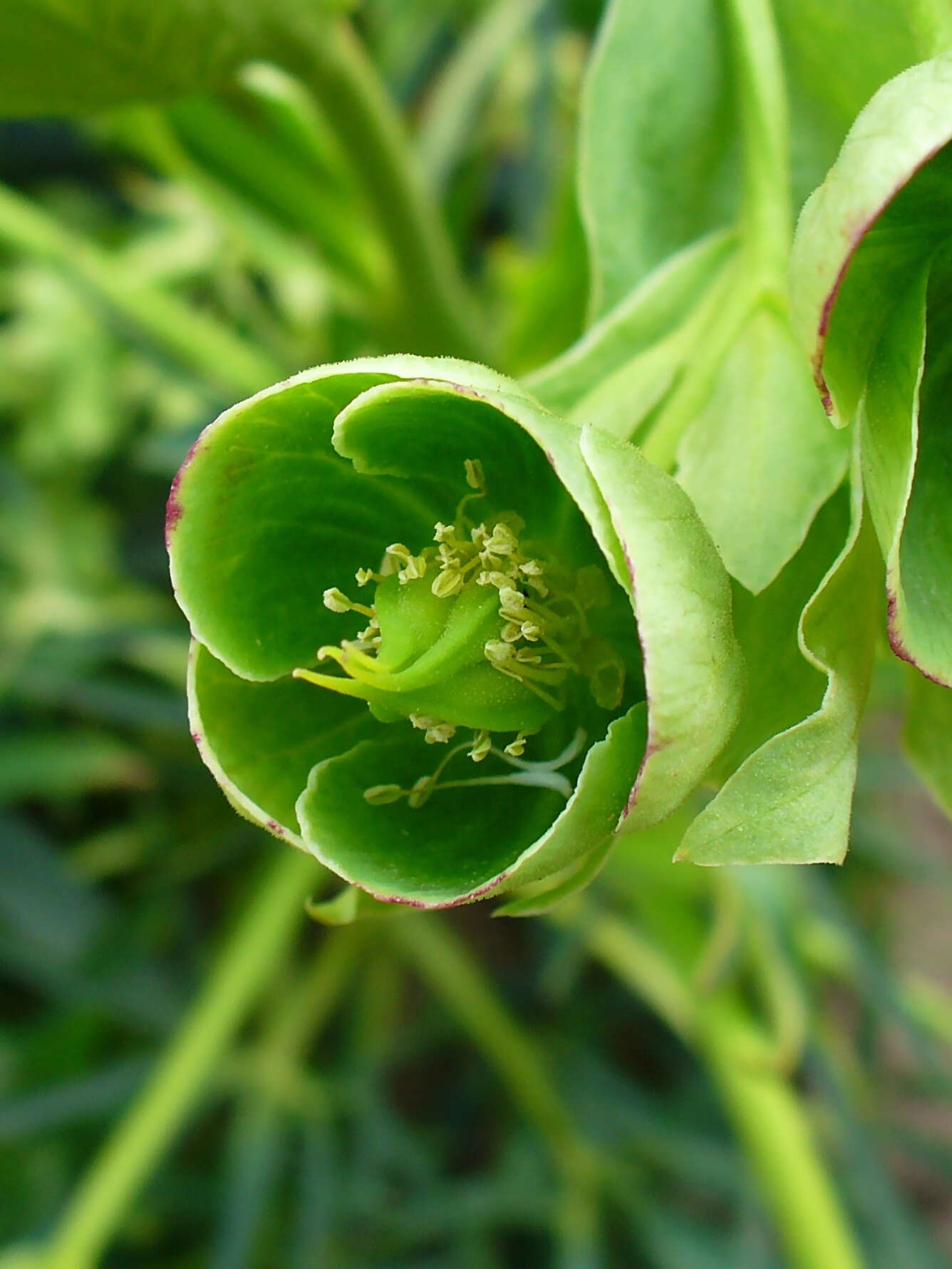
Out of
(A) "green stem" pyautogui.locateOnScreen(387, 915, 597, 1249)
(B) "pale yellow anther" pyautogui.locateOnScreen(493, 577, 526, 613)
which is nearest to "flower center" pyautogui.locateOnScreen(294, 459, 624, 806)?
(B) "pale yellow anther" pyautogui.locateOnScreen(493, 577, 526, 613)

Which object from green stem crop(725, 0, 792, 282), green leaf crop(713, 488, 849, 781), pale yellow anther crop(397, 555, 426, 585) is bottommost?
green leaf crop(713, 488, 849, 781)

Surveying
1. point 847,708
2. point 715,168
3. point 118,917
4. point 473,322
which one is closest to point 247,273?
point 473,322

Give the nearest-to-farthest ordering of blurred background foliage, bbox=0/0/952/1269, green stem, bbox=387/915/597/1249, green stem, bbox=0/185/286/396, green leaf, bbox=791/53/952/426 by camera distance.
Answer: green leaf, bbox=791/53/952/426 → green stem, bbox=0/185/286/396 → blurred background foliage, bbox=0/0/952/1269 → green stem, bbox=387/915/597/1249

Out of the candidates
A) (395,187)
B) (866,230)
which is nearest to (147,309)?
(395,187)

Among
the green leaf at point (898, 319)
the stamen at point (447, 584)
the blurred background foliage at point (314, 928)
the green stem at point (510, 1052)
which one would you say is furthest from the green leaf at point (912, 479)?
the green stem at point (510, 1052)

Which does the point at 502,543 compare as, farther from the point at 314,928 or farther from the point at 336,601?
the point at 314,928

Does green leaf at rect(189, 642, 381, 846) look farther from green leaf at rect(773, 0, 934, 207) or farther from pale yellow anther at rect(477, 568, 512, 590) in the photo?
green leaf at rect(773, 0, 934, 207)
